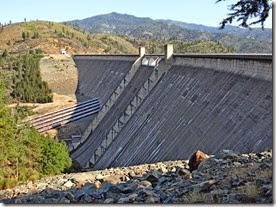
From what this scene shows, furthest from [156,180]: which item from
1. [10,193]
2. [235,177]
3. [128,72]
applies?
[128,72]

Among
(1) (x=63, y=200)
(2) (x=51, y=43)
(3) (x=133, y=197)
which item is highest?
(2) (x=51, y=43)

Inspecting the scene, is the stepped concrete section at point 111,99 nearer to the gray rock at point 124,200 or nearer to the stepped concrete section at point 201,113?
the stepped concrete section at point 201,113

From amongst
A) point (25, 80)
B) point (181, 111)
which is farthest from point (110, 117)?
point (25, 80)

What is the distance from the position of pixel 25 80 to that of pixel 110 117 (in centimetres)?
3018

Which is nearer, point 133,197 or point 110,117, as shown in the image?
point 133,197

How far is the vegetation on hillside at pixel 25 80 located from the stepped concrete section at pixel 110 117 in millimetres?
21837

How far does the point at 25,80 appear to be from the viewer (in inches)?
2434

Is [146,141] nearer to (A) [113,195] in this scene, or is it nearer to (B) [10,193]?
(B) [10,193]

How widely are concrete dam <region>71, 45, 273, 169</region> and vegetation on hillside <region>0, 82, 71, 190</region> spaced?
324 cm

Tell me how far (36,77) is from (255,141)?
53.2 m

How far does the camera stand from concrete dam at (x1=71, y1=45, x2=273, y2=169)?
48.7ft

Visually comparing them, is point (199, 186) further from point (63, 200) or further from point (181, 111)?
point (181, 111)

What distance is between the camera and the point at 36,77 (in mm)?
62031

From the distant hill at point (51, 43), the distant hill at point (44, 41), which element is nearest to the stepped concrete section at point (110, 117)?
the distant hill at point (51, 43)
